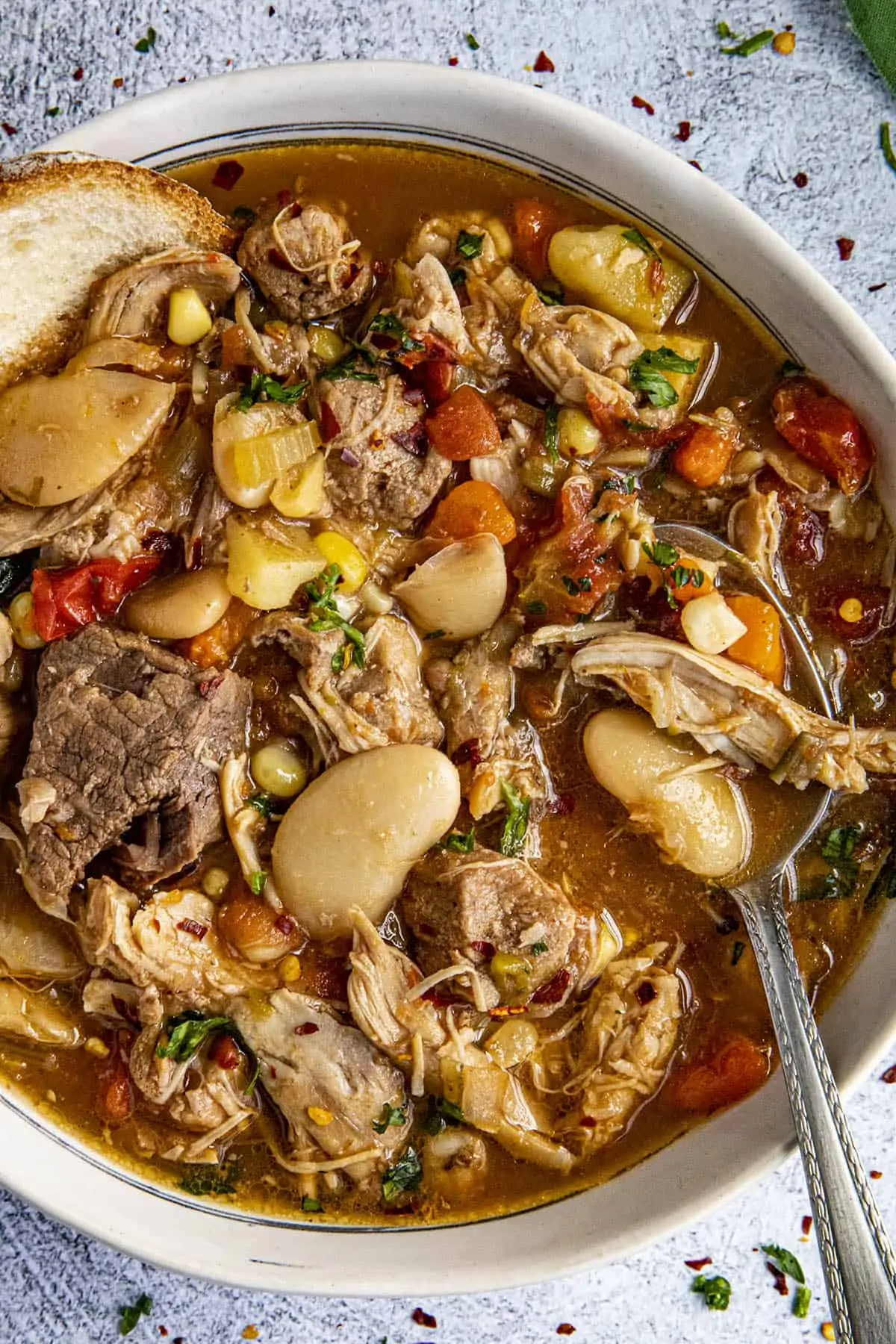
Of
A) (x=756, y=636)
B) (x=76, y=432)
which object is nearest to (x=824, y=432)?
(x=756, y=636)

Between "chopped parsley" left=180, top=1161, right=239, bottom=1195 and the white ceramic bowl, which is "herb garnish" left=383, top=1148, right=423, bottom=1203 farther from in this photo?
"chopped parsley" left=180, top=1161, right=239, bottom=1195

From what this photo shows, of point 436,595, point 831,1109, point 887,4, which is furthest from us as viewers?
point 887,4

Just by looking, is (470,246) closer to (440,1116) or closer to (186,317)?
(186,317)

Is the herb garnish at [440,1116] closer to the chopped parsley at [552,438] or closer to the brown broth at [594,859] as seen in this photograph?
the brown broth at [594,859]

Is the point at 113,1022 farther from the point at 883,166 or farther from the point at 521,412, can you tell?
the point at 883,166

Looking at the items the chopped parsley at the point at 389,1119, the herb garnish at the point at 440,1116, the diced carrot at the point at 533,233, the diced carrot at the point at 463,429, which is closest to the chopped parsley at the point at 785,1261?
the herb garnish at the point at 440,1116

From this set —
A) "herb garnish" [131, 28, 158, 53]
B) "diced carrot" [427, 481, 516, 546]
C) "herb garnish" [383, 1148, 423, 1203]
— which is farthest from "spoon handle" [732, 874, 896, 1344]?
"herb garnish" [131, 28, 158, 53]

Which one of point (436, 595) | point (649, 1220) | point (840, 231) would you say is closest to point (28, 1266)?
point (649, 1220)
